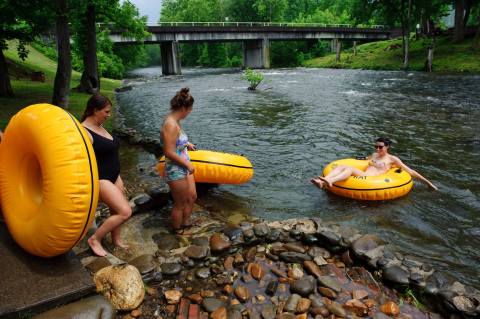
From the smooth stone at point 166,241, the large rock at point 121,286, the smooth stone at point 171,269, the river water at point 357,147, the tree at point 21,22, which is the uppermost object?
the tree at point 21,22

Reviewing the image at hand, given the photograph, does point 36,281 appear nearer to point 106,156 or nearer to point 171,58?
point 106,156

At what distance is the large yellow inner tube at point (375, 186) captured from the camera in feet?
22.1

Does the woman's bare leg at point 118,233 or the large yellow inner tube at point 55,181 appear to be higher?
the large yellow inner tube at point 55,181

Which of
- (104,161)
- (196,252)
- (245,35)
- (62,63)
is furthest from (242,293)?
(245,35)

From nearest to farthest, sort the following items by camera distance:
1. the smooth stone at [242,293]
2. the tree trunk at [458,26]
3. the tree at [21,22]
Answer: the smooth stone at [242,293] → the tree at [21,22] → the tree trunk at [458,26]

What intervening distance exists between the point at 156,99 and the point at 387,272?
19678 mm

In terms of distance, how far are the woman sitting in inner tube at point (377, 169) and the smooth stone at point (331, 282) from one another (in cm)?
277

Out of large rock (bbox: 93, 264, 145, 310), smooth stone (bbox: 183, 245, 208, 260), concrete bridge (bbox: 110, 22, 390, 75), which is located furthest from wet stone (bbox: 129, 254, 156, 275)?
concrete bridge (bbox: 110, 22, 390, 75)

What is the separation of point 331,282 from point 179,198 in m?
2.14

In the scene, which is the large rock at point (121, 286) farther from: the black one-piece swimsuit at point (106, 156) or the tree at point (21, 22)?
the tree at point (21, 22)

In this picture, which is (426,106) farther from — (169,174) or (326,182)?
(169,174)

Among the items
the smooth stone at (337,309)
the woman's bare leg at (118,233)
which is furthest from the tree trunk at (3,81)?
the smooth stone at (337,309)

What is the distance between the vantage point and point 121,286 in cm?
352

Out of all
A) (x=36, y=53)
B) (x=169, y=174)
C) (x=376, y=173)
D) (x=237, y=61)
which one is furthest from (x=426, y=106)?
(x=237, y=61)
